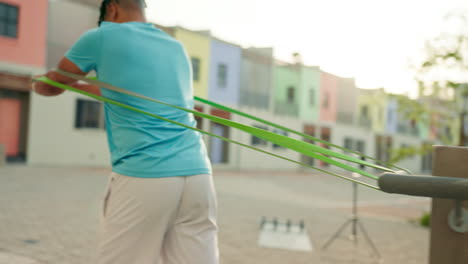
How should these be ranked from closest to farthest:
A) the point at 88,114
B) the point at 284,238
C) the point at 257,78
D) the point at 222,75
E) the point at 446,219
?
1. the point at 446,219
2. the point at 284,238
3. the point at 88,114
4. the point at 222,75
5. the point at 257,78

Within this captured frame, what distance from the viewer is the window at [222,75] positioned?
27766 mm

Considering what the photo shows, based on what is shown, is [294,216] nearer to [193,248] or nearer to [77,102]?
[193,248]

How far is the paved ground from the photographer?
5375 millimetres

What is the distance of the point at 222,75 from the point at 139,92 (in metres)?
26.4

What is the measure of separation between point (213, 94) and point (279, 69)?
7.59 m

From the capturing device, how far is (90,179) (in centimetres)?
1393

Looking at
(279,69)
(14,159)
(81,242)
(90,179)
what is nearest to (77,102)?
(14,159)

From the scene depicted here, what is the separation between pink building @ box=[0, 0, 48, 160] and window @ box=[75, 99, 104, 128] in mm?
2082

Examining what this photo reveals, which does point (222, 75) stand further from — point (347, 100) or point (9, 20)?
point (347, 100)

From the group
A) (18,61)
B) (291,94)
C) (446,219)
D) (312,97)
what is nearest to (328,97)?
(312,97)

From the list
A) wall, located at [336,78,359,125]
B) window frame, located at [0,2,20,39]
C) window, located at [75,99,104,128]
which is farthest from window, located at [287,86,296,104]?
window frame, located at [0,2,20,39]

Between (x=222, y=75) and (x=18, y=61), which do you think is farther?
(x=222, y=75)

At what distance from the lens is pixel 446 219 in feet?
4.07

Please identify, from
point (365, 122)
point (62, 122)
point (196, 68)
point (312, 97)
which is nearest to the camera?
point (62, 122)
